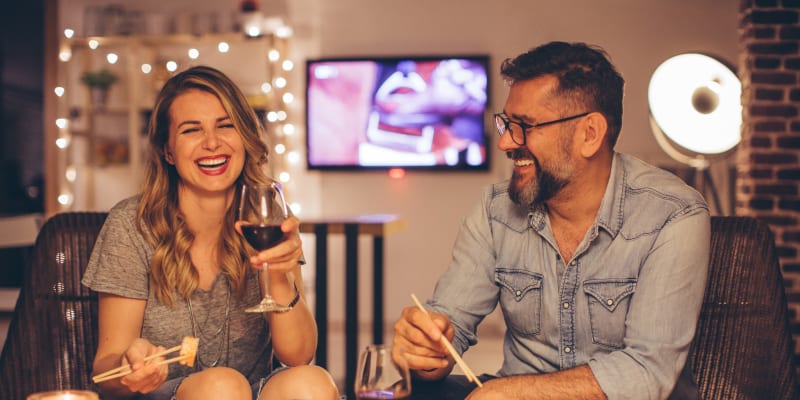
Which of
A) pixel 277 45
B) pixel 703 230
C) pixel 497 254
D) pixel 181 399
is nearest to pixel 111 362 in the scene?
pixel 181 399

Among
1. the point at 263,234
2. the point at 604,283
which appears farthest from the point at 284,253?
the point at 604,283

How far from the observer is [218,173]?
1969 millimetres

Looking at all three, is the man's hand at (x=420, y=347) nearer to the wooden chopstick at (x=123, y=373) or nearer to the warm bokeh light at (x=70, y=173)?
the wooden chopstick at (x=123, y=373)

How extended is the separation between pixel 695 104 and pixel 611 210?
2.28 meters

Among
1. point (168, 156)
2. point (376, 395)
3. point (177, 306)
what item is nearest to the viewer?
point (376, 395)

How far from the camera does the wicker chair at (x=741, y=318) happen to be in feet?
6.11

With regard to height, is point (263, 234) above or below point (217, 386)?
above

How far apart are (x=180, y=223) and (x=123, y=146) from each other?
14.0 feet

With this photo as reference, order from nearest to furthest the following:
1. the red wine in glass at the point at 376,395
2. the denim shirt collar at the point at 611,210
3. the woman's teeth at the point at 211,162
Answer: the red wine in glass at the point at 376,395 → the denim shirt collar at the point at 611,210 → the woman's teeth at the point at 211,162

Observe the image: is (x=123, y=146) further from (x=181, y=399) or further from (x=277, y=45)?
(x=181, y=399)

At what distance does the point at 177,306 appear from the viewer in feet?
6.40

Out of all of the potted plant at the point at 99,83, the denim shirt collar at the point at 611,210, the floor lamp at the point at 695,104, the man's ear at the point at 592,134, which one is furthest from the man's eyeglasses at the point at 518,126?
the potted plant at the point at 99,83

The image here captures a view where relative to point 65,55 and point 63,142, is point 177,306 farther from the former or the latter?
point 65,55

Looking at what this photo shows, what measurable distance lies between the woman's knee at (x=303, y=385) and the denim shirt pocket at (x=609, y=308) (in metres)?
0.60
